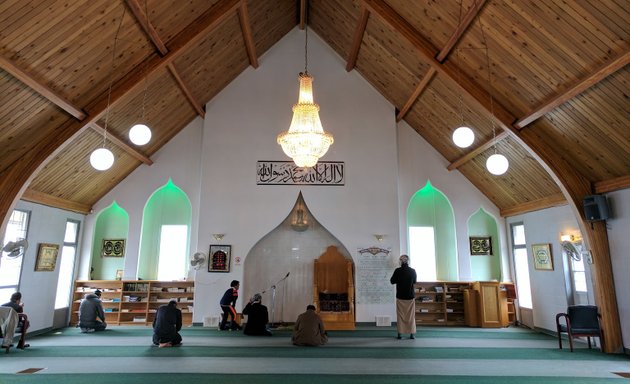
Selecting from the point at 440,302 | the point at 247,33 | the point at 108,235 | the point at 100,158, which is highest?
the point at 247,33

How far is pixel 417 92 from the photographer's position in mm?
7539

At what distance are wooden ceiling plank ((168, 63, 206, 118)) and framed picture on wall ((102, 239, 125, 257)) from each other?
11.2ft

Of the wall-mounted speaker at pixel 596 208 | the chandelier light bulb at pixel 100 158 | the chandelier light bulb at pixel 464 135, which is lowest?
the wall-mounted speaker at pixel 596 208

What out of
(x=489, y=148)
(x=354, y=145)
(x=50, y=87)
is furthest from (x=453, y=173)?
(x=50, y=87)

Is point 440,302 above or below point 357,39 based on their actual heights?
below

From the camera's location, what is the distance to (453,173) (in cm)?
895

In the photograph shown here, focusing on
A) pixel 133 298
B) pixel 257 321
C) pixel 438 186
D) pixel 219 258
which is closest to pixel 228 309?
pixel 257 321

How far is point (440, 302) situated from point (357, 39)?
5.93m

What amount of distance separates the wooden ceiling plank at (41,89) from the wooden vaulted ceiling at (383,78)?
0.07ft

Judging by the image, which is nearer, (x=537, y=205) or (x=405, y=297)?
(x=405, y=297)

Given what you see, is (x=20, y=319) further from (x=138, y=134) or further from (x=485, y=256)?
(x=485, y=256)

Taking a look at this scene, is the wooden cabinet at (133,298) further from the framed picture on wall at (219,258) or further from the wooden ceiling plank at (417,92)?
the wooden ceiling plank at (417,92)

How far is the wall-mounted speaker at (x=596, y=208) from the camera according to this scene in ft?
18.6

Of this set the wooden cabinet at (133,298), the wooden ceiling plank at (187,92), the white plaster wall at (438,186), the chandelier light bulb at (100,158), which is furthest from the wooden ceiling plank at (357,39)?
the wooden cabinet at (133,298)
